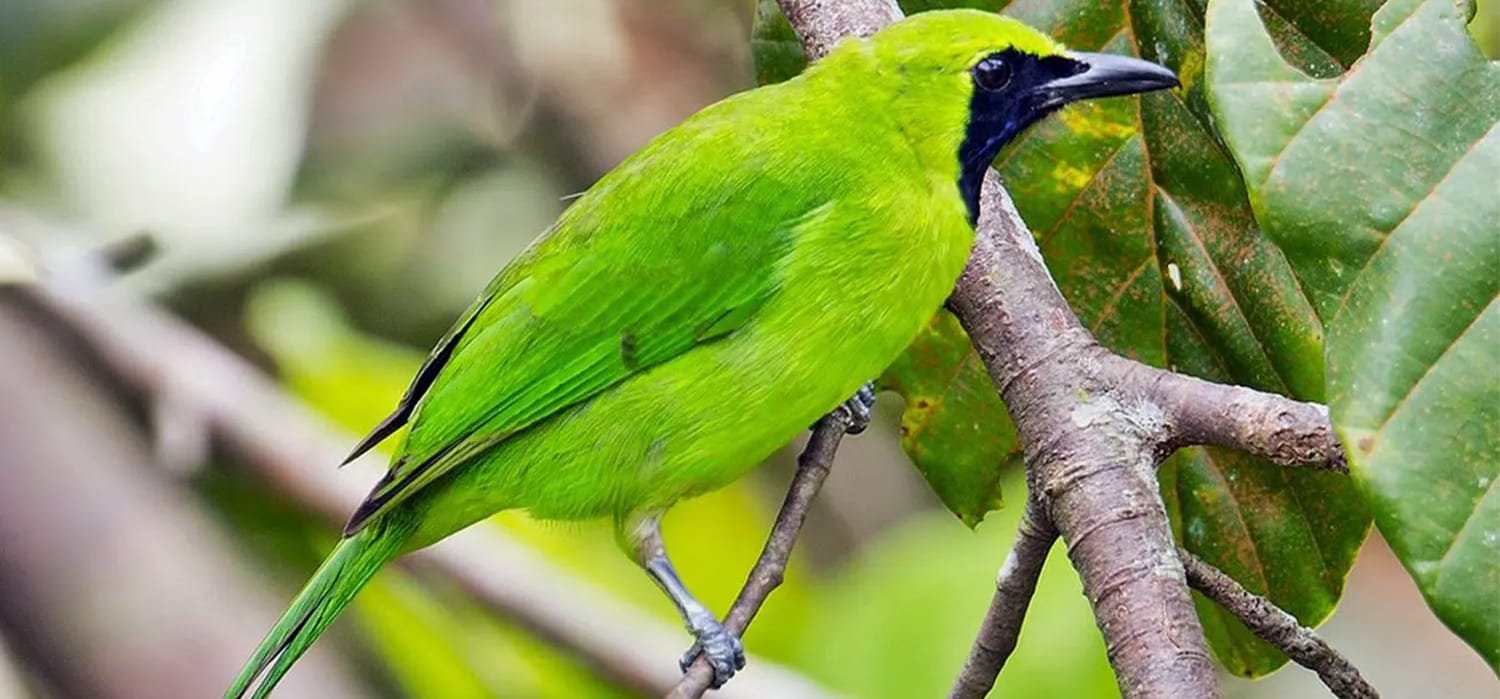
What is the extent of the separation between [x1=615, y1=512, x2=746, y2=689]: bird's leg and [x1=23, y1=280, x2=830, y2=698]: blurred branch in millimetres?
527

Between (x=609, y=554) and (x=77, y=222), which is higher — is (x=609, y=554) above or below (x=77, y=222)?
below

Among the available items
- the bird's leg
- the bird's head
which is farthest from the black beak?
the bird's leg

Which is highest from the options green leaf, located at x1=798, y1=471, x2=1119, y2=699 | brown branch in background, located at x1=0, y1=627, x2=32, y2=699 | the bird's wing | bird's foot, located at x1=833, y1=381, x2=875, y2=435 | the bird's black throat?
the bird's black throat

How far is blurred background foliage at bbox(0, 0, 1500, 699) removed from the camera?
149 inches

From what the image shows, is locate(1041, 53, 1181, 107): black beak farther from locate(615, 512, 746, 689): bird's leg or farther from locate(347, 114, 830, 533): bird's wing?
locate(615, 512, 746, 689): bird's leg

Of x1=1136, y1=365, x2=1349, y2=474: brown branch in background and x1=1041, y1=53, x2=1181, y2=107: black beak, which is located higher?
x1=1041, y1=53, x2=1181, y2=107: black beak

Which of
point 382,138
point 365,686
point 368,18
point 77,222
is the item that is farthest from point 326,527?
point 368,18

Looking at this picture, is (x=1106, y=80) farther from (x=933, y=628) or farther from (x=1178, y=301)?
(x=933, y=628)

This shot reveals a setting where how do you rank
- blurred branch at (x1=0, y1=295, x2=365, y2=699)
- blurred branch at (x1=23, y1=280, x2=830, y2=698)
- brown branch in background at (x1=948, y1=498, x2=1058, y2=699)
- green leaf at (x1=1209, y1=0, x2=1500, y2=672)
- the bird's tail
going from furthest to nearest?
blurred branch at (x1=23, y1=280, x2=830, y2=698), blurred branch at (x1=0, y1=295, x2=365, y2=699), the bird's tail, brown branch in background at (x1=948, y1=498, x2=1058, y2=699), green leaf at (x1=1209, y1=0, x2=1500, y2=672)

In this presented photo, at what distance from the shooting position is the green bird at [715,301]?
2.69 meters

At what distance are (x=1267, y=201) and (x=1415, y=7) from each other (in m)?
0.28

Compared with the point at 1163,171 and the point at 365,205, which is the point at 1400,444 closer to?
the point at 1163,171

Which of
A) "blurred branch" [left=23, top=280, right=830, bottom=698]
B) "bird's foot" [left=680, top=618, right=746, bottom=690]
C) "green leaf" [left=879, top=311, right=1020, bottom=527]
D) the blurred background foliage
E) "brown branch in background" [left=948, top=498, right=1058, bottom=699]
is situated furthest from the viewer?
the blurred background foliage

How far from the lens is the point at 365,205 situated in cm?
496
